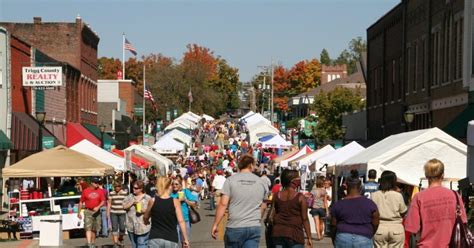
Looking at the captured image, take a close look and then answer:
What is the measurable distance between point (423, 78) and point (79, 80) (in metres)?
22.3

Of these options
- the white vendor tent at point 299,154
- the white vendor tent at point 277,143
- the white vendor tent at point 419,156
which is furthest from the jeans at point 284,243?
the white vendor tent at point 277,143

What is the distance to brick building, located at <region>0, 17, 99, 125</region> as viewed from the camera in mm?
60094

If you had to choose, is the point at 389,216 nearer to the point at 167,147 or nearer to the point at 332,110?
the point at 167,147

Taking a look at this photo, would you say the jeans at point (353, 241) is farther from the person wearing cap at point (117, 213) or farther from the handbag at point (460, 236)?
the person wearing cap at point (117, 213)

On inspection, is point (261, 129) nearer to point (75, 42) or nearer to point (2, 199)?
point (75, 42)

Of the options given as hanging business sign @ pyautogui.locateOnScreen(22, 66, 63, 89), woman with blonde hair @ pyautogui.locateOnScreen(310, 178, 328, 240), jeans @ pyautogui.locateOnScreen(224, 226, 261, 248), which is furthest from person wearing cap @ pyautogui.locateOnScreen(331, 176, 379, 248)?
hanging business sign @ pyautogui.locateOnScreen(22, 66, 63, 89)

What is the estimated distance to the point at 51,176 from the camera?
26.9m

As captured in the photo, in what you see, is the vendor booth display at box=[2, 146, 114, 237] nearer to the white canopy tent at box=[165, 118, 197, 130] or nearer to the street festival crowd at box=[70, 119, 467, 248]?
the street festival crowd at box=[70, 119, 467, 248]

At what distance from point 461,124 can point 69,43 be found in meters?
32.3

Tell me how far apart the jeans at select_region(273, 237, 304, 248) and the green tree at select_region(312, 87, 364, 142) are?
62.8m

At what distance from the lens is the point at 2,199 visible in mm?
38625

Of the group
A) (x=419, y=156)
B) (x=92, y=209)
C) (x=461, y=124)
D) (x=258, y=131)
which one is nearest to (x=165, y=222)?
(x=92, y=209)

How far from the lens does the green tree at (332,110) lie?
7600cm

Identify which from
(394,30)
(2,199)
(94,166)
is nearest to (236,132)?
(394,30)
